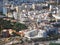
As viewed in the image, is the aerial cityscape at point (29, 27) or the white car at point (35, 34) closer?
the aerial cityscape at point (29, 27)

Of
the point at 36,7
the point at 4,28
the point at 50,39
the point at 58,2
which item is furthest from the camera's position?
the point at 58,2

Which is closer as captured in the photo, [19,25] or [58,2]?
[19,25]

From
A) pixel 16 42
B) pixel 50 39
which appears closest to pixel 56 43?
pixel 50 39

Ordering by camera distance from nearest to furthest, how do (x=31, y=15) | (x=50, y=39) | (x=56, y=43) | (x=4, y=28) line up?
(x=56, y=43)
(x=50, y=39)
(x=4, y=28)
(x=31, y=15)

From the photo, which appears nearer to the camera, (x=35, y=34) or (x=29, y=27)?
(x=35, y=34)

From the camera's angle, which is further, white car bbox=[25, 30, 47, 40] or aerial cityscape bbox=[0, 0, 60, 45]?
white car bbox=[25, 30, 47, 40]

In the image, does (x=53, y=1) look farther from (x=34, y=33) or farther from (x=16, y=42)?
(x=16, y=42)

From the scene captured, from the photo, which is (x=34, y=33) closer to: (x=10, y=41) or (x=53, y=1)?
(x=10, y=41)

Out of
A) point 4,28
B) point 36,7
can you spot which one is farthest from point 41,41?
point 36,7

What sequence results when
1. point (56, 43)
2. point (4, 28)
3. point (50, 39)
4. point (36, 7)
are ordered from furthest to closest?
point (36, 7) < point (4, 28) < point (50, 39) < point (56, 43)
